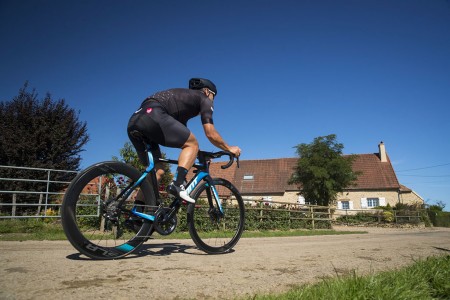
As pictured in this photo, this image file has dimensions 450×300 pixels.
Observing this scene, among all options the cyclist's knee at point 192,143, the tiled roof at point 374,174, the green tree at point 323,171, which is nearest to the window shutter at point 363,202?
the tiled roof at point 374,174

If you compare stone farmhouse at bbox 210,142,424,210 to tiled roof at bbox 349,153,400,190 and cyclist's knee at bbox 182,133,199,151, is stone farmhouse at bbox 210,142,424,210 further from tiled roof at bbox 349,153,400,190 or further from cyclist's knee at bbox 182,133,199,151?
cyclist's knee at bbox 182,133,199,151

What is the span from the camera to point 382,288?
1808 mm

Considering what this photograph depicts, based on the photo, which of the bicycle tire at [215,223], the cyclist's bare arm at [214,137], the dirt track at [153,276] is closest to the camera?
the dirt track at [153,276]

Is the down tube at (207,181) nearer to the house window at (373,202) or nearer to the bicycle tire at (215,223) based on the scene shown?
the bicycle tire at (215,223)

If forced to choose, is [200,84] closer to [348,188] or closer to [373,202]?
[348,188]

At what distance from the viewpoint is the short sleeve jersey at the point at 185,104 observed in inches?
122

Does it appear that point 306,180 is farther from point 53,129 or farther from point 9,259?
point 9,259

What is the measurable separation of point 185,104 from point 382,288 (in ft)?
7.67

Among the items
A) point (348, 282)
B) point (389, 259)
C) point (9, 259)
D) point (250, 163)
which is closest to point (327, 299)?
point (348, 282)

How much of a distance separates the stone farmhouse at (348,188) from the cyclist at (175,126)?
3509 cm

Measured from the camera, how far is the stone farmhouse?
39344 mm

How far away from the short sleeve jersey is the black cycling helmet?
21cm

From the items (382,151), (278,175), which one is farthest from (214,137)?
(382,151)

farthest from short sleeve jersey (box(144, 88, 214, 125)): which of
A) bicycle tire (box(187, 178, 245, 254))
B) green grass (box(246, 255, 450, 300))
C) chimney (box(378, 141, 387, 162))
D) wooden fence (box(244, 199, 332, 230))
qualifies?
chimney (box(378, 141, 387, 162))
